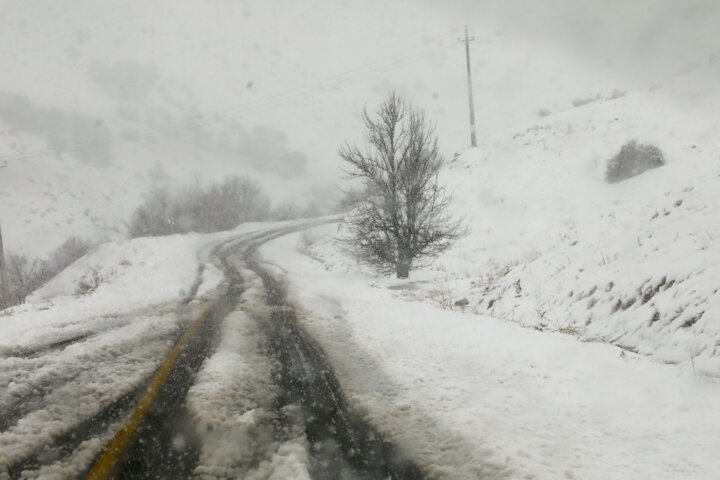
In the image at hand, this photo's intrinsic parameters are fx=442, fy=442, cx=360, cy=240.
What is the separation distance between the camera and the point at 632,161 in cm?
2189

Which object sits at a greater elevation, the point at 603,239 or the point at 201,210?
the point at 201,210

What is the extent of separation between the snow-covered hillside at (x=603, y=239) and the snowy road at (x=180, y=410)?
3.66 m

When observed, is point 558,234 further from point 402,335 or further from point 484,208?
point 402,335

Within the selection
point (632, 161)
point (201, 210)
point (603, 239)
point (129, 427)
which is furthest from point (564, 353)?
point (201, 210)

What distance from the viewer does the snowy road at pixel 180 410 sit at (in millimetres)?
3213

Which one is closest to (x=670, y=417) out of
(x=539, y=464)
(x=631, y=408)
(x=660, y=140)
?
(x=631, y=408)

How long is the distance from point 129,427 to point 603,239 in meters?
8.59

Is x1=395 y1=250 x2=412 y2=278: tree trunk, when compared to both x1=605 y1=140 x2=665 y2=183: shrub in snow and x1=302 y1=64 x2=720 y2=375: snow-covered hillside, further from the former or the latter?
x1=605 y1=140 x2=665 y2=183: shrub in snow

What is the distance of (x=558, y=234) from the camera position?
1831 centimetres

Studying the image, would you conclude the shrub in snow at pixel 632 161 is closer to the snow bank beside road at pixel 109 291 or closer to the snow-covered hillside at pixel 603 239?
the snow-covered hillside at pixel 603 239

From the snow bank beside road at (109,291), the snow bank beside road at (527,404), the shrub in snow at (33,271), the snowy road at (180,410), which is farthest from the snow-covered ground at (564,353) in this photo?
the shrub in snow at (33,271)

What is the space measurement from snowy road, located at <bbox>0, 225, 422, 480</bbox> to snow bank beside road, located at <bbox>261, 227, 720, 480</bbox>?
1.40 feet

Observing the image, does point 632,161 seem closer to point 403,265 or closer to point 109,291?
point 403,265

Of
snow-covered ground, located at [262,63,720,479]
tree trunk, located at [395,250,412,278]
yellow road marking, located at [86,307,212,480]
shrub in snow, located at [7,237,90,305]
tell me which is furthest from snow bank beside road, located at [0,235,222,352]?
shrub in snow, located at [7,237,90,305]
